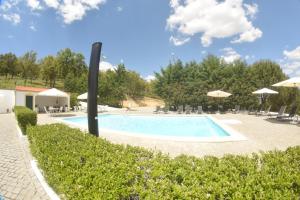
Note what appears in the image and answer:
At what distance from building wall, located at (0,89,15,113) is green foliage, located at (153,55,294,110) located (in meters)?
19.7

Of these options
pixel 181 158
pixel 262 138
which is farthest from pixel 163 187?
pixel 262 138

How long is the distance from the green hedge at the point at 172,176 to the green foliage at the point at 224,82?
1012 inches

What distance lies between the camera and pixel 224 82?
101 ft

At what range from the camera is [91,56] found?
726cm

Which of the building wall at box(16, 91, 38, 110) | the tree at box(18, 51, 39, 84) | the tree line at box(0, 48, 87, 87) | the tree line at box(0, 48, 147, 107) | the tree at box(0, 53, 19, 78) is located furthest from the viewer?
the tree at box(18, 51, 39, 84)

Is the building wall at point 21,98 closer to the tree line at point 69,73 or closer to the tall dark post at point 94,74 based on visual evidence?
the tree line at point 69,73

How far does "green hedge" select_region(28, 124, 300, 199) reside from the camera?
2.75 m

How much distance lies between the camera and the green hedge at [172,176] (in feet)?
9.04

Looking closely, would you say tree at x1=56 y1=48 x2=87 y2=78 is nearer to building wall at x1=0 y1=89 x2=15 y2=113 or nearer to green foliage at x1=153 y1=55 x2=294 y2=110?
building wall at x1=0 y1=89 x2=15 y2=113

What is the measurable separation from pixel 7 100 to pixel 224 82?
90.3 ft

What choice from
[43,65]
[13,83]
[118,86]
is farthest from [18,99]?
[13,83]

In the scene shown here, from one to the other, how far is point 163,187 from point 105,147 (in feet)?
7.30

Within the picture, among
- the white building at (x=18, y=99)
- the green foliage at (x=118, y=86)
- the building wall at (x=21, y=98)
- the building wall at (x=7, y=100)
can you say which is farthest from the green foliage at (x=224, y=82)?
the building wall at (x=7, y=100)

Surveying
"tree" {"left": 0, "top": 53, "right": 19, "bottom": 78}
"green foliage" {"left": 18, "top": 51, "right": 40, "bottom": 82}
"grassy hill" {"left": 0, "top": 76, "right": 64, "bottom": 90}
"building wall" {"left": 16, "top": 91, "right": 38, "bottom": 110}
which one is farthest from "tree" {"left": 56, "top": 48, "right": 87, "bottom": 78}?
"building wall" {"left": 16, "top": 91, "right": 38, "bottom": 110}
